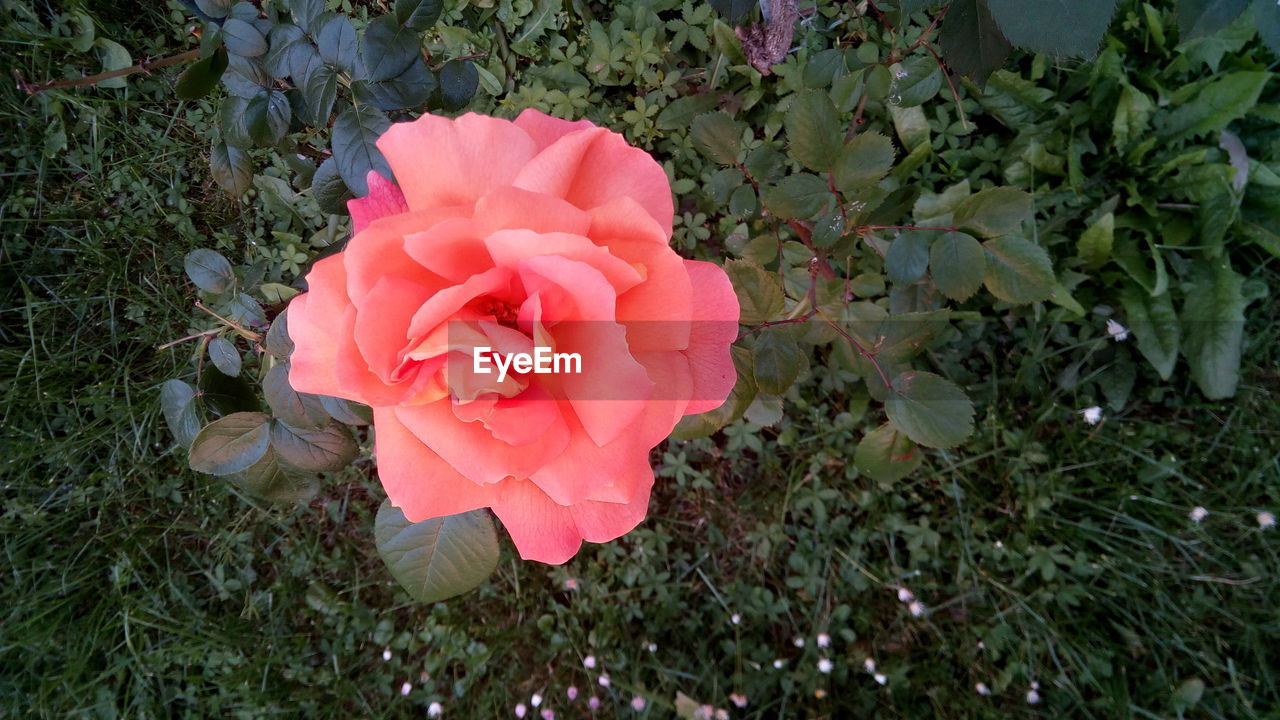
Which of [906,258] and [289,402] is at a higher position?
[906,258]

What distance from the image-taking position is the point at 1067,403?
2.27 metres

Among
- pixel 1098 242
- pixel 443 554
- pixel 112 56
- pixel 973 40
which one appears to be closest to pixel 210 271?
pixel 443 554

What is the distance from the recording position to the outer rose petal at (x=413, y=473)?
744 mm

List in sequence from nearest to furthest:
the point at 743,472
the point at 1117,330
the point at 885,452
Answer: the point at 885,452, the point at 1117,330, the point at 743,472

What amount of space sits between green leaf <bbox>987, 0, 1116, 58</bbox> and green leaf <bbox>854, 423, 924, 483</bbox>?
2.94ft

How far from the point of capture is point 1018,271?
1.20 metres

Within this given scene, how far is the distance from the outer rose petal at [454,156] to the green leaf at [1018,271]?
898 mm

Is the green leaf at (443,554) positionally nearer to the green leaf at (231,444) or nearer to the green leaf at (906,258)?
the green leaf at (231,444)

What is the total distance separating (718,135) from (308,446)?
904mm

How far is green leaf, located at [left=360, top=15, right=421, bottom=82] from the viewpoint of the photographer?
90 cm

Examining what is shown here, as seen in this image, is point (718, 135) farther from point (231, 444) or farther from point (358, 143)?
point (231, 444)

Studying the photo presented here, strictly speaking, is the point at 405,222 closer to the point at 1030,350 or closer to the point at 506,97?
the point at 506,97

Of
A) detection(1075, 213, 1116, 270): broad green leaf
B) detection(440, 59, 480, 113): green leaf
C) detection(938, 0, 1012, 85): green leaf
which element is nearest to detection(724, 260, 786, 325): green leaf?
detection(938, 0, 1012, 85): green leaf

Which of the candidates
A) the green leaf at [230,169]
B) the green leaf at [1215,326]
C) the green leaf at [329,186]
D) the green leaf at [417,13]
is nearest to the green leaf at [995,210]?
the green leaf at [417,13]
